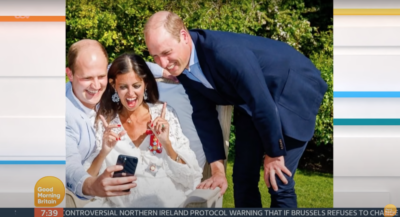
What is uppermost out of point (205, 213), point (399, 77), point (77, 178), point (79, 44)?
point (79, 44)

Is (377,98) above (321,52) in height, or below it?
below

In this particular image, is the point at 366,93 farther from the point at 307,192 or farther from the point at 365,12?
the point at 307,192

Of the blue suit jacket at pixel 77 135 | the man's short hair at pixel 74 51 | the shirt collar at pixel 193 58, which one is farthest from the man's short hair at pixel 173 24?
the blue suit jacket at pixel 77 135

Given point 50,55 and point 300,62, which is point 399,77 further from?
point 50,55

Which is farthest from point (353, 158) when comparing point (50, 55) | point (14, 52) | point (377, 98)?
point (14, 52)

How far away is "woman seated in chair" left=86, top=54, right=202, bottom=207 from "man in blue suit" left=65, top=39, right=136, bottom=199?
5 centimetres

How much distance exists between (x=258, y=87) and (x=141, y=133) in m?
0.87

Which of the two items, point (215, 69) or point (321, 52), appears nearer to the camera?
point (215, 69)

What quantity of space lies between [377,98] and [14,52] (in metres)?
2.55

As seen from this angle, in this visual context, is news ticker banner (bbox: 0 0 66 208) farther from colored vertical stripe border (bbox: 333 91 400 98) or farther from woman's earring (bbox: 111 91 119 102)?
colored vertical stripe border (bbox: 333 91 400 98)

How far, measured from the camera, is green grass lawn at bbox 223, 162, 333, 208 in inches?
132

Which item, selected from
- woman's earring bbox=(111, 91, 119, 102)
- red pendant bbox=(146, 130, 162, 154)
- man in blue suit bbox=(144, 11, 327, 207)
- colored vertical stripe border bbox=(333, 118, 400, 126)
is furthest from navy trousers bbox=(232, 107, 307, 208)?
woman's earring bbox=(111, 91, 119, 102)

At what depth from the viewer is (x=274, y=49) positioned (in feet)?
10.6

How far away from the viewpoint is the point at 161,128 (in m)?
3.26
